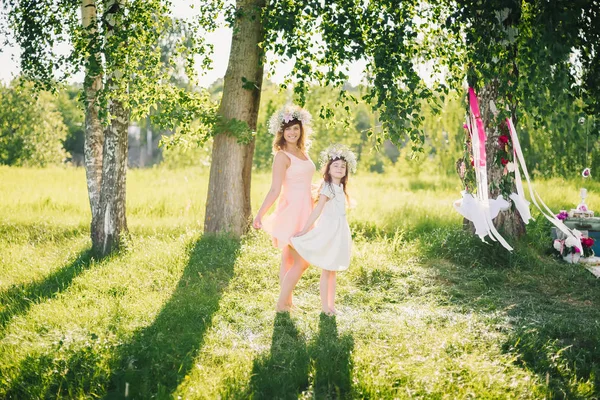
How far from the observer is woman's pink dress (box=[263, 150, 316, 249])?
19.4 ft

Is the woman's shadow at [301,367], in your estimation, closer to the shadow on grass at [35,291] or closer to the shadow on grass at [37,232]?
the shadow on grass at [35,291]

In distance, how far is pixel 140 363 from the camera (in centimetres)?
464

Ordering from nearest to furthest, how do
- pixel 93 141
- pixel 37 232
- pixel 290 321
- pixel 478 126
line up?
1. pixel 290 321
2. pixel 478 126
3. pixel 93 141
4. pixel 37 232

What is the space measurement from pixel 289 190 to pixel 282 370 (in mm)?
2007

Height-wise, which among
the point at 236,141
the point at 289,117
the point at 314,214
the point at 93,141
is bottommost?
the point at 314,214

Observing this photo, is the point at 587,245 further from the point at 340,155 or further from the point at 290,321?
the point at 290,321

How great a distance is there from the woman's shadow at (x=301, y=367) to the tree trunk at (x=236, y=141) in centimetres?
339

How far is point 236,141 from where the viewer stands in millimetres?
8352

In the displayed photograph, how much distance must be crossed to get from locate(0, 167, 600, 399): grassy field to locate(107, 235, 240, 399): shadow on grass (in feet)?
0.05

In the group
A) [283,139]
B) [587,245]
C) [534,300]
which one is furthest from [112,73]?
[587,245]

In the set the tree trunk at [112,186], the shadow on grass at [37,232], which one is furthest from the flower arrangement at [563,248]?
the shadow on grass at [37,232]

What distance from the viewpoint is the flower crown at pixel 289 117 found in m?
6.02

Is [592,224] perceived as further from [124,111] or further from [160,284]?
[124,111]

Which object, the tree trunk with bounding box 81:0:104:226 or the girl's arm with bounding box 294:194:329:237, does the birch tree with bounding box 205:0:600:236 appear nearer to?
the girl's arm with bounding box 294:194:329:237
